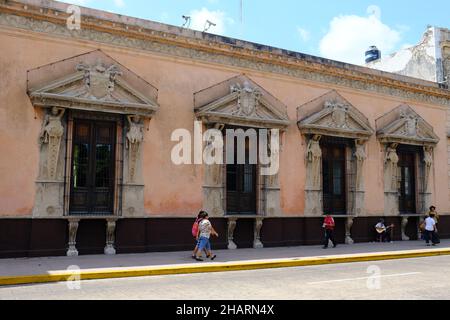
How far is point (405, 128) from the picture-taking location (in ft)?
70.7

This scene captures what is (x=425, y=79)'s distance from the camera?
24109 mm

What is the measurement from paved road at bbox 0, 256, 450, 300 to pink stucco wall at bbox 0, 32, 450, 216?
167 inches

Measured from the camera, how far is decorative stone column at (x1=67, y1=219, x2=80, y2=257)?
13.8m

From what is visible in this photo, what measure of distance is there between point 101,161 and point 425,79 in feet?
55.3

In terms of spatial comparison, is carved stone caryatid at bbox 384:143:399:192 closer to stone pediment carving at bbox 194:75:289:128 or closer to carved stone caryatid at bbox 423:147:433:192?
carved stone caryatid at bbox 423:147:433:192

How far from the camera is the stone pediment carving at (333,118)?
18.5 meters

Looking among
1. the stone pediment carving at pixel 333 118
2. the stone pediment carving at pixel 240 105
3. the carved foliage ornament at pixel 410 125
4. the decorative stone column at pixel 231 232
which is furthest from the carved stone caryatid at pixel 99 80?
the carved foliage ornament at pixel 410 125

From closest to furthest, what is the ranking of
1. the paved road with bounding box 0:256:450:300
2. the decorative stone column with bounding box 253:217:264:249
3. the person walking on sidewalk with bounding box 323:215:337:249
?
the paved road with bounding box 0:256:450:300, the decorative stone column with bounding box 253:217:264:249, the person walking on sidewalk with bounding box 323:215:337:249

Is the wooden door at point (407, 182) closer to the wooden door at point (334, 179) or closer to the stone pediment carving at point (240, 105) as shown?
the wooden door at point (334, 179)

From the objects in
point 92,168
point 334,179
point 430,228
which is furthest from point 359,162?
point 92,168

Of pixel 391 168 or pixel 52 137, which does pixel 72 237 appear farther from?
pixel 391 168

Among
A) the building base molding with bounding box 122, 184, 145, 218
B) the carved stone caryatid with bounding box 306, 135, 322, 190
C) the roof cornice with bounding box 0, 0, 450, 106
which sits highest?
the roof cornice with bounding box 0, 0, 450, 106

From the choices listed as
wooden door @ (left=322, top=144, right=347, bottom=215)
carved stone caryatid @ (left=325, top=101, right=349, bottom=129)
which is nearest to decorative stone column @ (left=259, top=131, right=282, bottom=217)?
wooden door @ (left=322, top=144, right=347, bottom=215)

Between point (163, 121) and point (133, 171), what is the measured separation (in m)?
1.89
